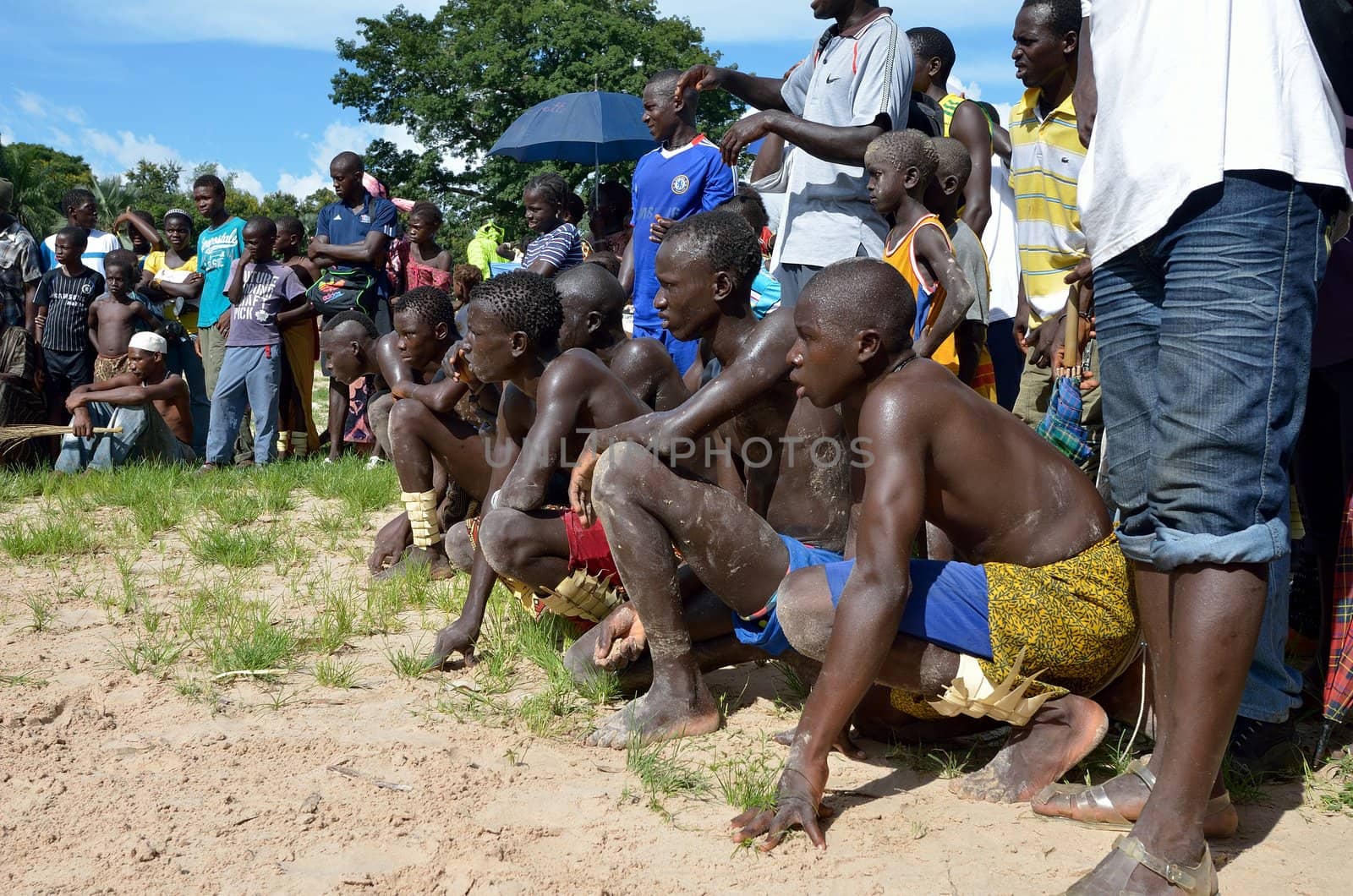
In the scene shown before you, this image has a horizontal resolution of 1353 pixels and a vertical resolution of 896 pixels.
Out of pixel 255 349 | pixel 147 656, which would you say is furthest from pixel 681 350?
pixel 255 349

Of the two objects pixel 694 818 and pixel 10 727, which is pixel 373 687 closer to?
pixel 10 727

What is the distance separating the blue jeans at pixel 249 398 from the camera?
27.7 feet

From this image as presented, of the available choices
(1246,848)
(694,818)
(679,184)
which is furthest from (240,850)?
(679,184)

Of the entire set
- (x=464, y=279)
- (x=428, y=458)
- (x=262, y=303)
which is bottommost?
(x=428, y=458)

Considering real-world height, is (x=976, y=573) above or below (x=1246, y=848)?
above

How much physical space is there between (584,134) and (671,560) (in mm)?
8537

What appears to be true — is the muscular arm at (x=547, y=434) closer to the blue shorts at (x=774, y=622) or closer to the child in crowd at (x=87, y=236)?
the blue shorts at (x=774, y=622)

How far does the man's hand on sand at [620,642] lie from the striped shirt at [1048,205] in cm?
236

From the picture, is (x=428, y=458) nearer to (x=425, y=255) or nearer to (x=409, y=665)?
(x=409, y=665)

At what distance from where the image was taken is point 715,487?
3.24 m

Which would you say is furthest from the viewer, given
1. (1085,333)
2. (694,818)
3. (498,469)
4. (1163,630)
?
(498,469)

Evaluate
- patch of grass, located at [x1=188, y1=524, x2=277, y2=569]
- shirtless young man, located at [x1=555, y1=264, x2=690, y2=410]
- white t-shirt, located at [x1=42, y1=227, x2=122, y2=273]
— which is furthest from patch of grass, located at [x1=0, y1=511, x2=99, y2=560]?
white t-shirt, located at [x1=42, y1=227, x2=122, y2=273]

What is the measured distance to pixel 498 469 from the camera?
4336 mm

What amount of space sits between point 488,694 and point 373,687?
1.39ft
